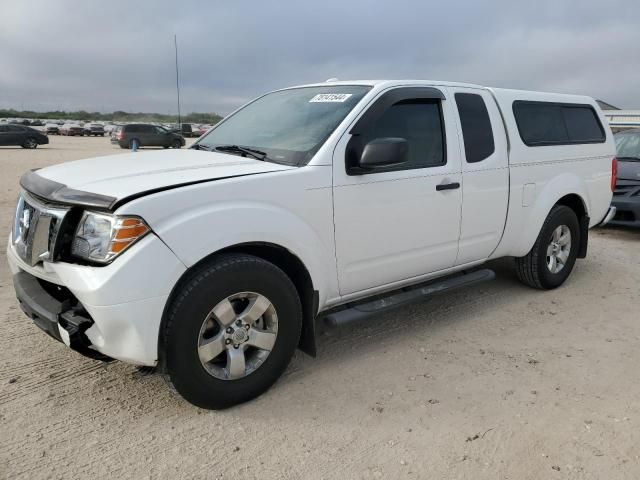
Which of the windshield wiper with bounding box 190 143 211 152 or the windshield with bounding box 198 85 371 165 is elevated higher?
the windshield with bounding box 198 85 371 165

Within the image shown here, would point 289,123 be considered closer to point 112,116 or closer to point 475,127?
point 475,127

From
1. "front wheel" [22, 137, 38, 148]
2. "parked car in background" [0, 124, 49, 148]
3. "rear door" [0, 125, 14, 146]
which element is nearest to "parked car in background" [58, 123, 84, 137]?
"parked car in background" [0, 124, 49, 148]

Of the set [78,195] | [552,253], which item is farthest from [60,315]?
[552,253]

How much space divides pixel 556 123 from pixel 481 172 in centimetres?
145

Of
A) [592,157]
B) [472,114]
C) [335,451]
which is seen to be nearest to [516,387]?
[335,451]

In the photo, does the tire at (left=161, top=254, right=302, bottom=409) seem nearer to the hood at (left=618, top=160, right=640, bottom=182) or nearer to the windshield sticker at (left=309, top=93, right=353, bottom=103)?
the windshield sticker at (left=309, top=93, right=353, bottom=103)

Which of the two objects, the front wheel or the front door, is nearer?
the front door

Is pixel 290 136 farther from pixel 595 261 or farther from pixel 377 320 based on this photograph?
pixel 595 261

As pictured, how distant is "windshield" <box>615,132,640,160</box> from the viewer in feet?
26.4

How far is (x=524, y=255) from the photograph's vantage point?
4.76m

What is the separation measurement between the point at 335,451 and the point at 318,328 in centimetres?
153

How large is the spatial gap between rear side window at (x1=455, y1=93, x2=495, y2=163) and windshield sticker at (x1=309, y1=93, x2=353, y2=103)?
97cm

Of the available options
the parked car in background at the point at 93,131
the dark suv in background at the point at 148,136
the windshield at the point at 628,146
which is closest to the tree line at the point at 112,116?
the parked car in background at the point at 93,131

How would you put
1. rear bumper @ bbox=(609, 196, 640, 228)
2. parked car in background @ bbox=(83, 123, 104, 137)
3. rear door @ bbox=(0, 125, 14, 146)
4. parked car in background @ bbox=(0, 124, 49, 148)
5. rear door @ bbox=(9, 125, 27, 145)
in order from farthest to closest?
parked car in background @ bbox=(83, 123, 104, 137)
rear door @ bbox=(9, 125, 27, 145)
parked car in background @ bbox=(0, 124, 49, 148)
rear door @ bbox=(0, 125, 14, 146)
rear bumper @ bbox=(609, 196, 640, 228)
